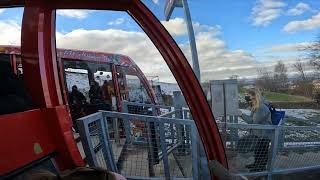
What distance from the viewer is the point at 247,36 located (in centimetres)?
151

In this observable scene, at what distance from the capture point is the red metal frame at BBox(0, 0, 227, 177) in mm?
1458

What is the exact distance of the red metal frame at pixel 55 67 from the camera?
1.46 meters

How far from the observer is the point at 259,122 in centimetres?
236

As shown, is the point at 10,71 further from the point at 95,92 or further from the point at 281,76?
the point at 95,92

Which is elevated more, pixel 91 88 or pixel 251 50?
pixel 251 50

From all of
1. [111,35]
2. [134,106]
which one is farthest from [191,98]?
[134,106]

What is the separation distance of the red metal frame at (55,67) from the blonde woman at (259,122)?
277mm

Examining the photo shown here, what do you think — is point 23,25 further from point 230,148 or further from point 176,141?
point 176,141

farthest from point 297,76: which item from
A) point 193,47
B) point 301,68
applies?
point 193,47

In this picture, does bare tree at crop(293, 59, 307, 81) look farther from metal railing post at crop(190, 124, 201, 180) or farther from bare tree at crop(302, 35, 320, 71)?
metal railing post at crop(190, 124, 201, 180)

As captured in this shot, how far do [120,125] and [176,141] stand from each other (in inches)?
14.0

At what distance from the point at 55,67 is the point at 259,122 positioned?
49.3 inches

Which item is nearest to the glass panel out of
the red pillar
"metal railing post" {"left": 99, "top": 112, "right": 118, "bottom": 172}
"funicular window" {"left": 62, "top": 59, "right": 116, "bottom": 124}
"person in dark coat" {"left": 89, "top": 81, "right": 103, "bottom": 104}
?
the red pillar

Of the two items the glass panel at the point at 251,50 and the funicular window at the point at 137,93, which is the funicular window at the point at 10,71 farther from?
the funicular window at the point at 137,93
